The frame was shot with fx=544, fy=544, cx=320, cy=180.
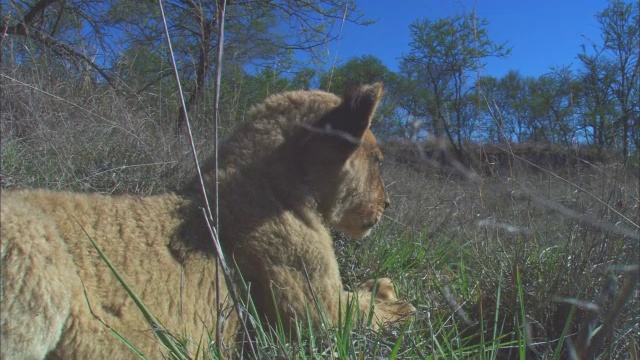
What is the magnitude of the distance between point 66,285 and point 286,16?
7.53 metres

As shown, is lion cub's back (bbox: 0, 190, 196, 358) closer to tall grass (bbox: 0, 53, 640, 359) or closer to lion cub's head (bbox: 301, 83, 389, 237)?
tall grass (bbox: 0, 53, 640, 359)

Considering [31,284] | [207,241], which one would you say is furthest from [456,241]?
[31,284]

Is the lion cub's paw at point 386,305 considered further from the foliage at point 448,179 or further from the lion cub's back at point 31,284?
the lion cub's back at point 31,284

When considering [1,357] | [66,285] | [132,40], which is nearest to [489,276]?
[66,285]

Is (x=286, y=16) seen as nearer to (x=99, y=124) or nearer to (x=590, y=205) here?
(x=99, y=124)

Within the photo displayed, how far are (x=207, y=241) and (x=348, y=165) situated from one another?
0.90 m

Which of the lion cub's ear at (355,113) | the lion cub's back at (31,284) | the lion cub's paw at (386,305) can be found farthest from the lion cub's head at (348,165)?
the lion cub's back at (31,284)

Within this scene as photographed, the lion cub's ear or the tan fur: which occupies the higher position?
the lion cub's ear

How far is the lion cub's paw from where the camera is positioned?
2717 millimetres

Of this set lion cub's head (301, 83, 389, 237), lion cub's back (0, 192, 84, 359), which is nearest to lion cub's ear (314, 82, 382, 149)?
lion cub's head (301, 83, 389, 237)

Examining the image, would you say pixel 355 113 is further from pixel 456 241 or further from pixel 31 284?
pixel 456 241

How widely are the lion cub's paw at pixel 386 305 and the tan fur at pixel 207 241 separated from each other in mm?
11

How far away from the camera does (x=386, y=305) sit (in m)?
3.06

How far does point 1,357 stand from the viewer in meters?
1.78
